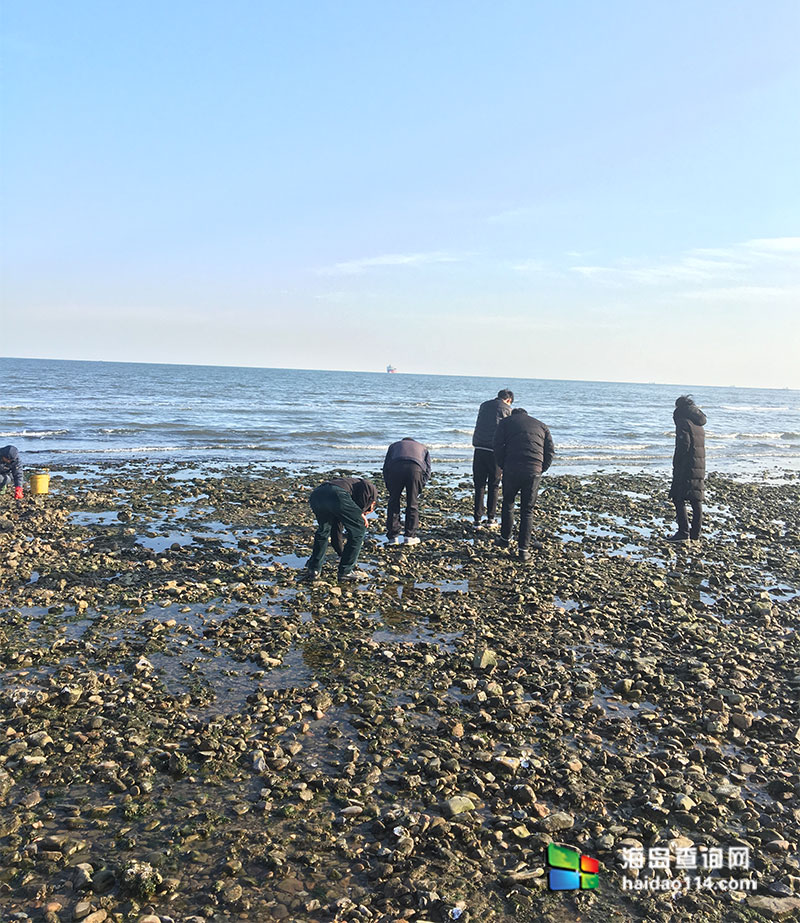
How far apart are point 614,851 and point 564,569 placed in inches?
261

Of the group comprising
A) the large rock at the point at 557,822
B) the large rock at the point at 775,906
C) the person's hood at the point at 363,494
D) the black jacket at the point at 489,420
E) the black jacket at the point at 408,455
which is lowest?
the large rock at the point at 775,906

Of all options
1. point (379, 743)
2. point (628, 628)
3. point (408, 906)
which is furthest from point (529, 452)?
point (408, 906)

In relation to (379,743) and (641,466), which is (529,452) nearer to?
(379,743)

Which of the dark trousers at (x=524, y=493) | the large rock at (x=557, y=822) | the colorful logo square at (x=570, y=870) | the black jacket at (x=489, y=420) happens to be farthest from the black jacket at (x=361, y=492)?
the colorful logo square at (x=570, y=870)

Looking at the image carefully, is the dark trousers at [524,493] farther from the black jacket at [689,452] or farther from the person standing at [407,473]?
the black jacket at [689,452]

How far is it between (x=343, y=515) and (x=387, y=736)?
13.0ft

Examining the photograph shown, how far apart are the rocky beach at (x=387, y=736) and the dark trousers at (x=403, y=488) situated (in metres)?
0.73

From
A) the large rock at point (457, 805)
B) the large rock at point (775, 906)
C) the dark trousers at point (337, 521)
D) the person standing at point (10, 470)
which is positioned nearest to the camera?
the large rock at point (775, 906)

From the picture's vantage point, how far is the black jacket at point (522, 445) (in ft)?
35.6

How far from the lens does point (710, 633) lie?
26.3 ft

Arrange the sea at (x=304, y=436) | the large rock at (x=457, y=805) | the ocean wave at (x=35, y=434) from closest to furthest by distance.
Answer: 1. the large rock at (x=457, y=805)
2. the sea at (x=304, y=436)
3. the ocean wave at (x=35, y=434)

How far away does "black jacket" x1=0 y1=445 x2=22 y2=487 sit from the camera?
14430 millimetres

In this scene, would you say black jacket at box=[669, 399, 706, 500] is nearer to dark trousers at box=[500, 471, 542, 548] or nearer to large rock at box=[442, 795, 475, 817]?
dark trousers at box=[500, 471, 542, 548]

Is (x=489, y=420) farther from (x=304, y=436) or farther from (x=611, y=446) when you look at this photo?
(x=611, y=446)
